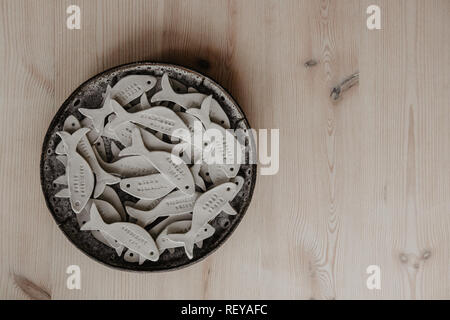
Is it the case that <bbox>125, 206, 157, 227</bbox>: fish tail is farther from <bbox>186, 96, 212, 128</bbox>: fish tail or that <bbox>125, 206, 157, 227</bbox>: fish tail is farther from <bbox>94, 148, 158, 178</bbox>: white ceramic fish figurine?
<bbox>186, 96, 212, 128</bbox>: fish tail

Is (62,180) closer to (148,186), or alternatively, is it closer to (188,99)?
(148,186)

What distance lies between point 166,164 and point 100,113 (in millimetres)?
171

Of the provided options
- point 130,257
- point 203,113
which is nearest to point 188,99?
point 203,113

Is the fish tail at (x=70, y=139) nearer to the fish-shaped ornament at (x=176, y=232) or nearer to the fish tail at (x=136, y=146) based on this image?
the fish tail at (x=136, y=146)

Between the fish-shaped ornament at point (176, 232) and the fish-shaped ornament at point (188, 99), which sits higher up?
the fish-shaped ornament at point (188, 99)

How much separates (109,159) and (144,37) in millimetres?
297

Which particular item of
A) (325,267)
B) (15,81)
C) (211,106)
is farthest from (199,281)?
(15,81)

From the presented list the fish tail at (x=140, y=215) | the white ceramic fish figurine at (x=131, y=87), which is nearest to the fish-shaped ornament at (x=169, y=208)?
the fish tail at (x=140, y=215)

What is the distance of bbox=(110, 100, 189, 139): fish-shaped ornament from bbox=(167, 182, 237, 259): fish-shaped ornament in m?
0.13

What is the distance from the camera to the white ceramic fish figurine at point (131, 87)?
2.47 ft

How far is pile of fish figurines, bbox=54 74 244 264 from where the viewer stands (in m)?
0.75

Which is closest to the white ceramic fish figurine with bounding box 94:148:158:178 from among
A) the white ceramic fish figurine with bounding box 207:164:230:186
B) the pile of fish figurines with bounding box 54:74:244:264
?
the pile of fish figurines with bounding box 54:74:244:264

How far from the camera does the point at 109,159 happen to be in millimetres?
770
